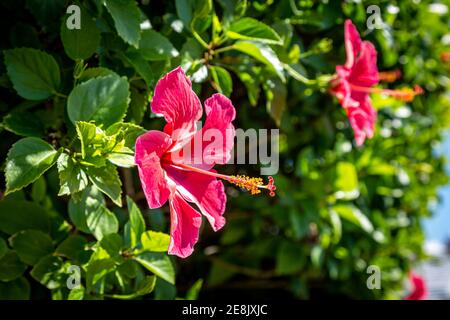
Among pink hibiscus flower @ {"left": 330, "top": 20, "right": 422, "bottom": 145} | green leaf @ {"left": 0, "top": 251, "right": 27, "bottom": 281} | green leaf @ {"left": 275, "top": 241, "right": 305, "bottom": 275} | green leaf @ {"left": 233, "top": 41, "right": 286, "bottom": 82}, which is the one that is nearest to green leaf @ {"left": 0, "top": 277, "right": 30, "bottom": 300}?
green leaf @ {"left": 0, "top": 251, "right": 27, "bottom": 281}

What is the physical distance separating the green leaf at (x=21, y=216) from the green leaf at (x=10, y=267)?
48 millimetres

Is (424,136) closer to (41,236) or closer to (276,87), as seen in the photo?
(276,87)

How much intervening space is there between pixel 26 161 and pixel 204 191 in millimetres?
312

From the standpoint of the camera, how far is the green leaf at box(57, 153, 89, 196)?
964 millimetres

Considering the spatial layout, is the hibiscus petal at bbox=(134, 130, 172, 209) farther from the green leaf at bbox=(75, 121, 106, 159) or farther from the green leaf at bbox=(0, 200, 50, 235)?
the green leaf at bbox=(0, 200, 50, 235)

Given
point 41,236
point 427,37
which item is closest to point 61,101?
point 41,236

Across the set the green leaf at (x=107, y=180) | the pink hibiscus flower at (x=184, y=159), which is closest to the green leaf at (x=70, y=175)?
the green leaf at (x=107, y=180)

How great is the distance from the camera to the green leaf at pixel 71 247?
122cm

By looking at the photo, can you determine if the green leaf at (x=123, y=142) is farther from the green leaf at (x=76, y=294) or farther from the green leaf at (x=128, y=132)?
the green leaf at (x=76, y=294)

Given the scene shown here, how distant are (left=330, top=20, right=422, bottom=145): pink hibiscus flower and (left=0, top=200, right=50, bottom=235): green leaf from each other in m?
0.72

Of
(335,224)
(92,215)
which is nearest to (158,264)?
(92,215)

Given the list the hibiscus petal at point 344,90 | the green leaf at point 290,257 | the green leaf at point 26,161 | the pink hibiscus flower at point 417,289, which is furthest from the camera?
the pink hibiscus flower at point 417,289

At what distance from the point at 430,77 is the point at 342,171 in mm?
719
